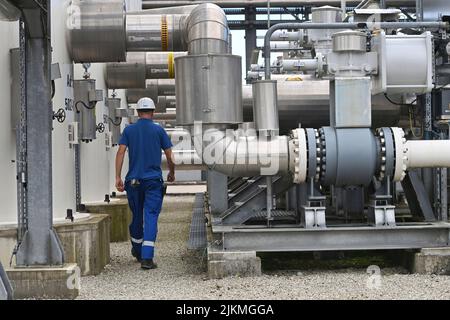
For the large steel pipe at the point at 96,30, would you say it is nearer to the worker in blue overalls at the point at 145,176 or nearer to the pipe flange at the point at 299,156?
the worker in blue overalls at the point at 145,176

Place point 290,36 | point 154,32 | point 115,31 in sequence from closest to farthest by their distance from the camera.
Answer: point 115,31, point 154,32, point 290,36

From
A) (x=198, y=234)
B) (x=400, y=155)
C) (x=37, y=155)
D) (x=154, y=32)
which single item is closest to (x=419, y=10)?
(x=400, y=155)

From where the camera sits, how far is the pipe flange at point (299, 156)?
16.7 ft

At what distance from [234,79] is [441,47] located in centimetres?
181

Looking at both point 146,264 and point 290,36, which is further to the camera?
point 290,36

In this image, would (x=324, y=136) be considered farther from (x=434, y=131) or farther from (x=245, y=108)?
(x=245, y=108)

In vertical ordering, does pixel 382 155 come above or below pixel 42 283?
above

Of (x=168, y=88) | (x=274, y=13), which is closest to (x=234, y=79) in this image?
(x=168, y=88)

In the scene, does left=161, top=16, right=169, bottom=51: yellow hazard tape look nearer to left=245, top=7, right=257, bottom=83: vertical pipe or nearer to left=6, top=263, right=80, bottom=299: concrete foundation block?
left=6, top=263, right=80, bottom=299: concrete foundation block

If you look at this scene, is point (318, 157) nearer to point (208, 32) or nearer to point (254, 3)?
point (208, 32)

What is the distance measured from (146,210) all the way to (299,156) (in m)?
1.27

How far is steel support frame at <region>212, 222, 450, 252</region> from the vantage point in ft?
16.7

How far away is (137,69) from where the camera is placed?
8961mm

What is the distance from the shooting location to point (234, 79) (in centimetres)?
525
